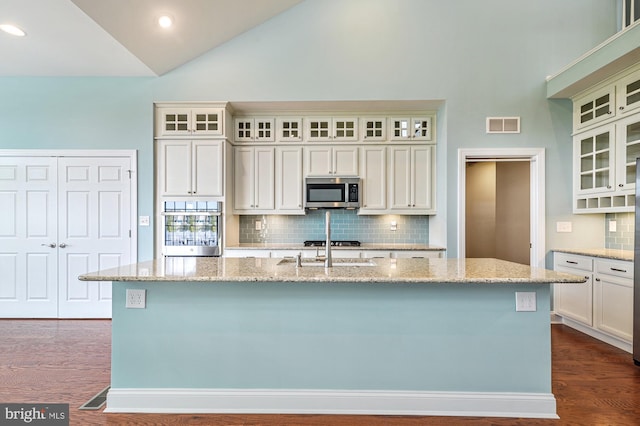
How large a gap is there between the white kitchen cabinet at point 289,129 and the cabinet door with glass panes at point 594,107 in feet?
10.9

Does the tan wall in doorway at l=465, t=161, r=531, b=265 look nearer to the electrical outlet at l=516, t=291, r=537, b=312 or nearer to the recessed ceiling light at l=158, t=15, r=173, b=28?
the electrical outlet at l=516, t=291, r=537, b=312

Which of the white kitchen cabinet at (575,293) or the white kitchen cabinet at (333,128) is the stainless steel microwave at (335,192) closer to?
the white kitchen cabinet at (333,128)

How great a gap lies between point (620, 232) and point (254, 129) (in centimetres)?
456

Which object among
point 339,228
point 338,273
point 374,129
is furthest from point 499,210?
point 338,273

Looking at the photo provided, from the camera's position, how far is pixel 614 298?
10.4 feet

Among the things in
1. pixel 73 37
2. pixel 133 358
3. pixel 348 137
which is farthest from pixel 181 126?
pixel 133 358

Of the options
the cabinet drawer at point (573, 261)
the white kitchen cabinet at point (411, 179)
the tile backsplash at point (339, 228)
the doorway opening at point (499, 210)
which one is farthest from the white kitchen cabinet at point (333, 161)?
the cabinet drawer at point (573, 261)

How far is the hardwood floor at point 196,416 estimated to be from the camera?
81.6 inches

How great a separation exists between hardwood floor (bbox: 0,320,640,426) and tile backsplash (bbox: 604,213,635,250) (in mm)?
1120

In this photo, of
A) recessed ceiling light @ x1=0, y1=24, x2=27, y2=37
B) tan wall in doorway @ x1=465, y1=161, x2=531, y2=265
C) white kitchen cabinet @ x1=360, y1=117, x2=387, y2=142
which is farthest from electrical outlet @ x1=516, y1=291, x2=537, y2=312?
recessed ceiling light @ x1=0, y1=24, x2=27, y2=37

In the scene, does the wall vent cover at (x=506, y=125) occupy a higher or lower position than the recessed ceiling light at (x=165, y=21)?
lower

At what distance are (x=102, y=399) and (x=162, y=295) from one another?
35.0 inches

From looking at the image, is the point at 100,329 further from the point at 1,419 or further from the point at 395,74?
the point at 395,74

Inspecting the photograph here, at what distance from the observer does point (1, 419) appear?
2.07 meters
